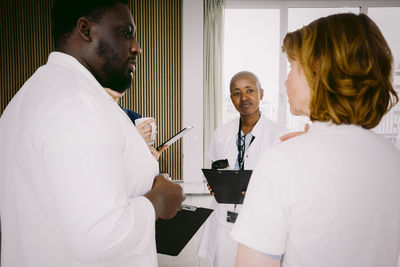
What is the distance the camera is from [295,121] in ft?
16.3

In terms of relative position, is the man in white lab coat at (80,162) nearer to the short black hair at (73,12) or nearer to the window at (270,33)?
the short black hair at (73,12)

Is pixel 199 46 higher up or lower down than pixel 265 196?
higher up

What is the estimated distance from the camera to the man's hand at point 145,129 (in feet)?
5.32

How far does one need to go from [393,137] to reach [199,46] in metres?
4.26

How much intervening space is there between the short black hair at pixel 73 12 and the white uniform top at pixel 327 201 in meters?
0.66

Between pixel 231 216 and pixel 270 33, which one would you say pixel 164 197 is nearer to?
pixel 231 216

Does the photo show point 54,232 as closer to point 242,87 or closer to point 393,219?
point 393,219

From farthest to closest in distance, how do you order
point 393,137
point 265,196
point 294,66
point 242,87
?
point 393,137 < point 242,87 < point 294,66 < point 265,196

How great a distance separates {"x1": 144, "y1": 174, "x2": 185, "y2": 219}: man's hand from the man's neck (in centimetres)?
144

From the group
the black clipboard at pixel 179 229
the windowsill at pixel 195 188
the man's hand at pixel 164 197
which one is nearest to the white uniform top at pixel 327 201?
the man's hand at pixel 164 197

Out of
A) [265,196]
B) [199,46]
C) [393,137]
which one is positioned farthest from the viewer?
[393,137]

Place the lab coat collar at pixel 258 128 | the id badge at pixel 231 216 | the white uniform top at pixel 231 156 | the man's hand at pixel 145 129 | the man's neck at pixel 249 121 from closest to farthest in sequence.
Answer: the man's hand at pixel 145 129, the id badge at pixel 231 216, the white uniform top at pixel 231 156, the lab coat collar at pixel 258 128, the man's neck at pixel 249 121

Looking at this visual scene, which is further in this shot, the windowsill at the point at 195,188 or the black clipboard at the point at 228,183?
the windowsill at the point at 195,188

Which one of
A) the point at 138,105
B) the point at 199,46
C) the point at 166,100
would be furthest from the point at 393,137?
the point at 138,105
